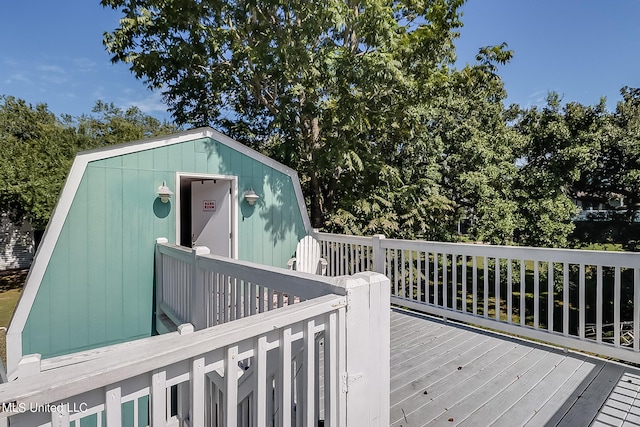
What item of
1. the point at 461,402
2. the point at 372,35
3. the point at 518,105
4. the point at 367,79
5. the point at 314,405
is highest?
the point at 518,105

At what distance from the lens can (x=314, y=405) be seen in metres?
1.47

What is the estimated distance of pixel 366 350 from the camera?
158 centimetres

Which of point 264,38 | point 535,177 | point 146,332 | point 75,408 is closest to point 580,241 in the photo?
point 535,177

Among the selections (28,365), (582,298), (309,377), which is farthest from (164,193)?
(582,298)

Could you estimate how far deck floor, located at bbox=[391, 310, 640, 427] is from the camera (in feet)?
7.34

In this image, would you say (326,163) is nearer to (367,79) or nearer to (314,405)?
(367,79)

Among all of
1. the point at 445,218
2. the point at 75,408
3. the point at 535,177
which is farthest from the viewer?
the point at 535,177

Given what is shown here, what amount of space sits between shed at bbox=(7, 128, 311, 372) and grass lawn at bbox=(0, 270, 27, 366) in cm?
563

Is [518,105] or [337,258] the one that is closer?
[337,258]

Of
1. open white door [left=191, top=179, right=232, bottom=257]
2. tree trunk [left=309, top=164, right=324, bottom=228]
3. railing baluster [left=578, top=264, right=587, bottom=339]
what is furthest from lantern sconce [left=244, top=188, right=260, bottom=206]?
railing baluster [left=578, top=264, right=587, bottom=339]

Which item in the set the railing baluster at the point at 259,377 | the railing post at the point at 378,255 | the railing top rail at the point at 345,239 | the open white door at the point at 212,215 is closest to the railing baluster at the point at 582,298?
the railing post at the point at 378,255

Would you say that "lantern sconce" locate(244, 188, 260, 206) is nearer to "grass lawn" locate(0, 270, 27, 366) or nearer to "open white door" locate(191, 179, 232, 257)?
"open white door" locate(191, 179, 232, 257)

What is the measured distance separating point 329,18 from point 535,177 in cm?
819

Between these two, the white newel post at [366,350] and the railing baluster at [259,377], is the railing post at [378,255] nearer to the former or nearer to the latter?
the white newel post at [366,350]
